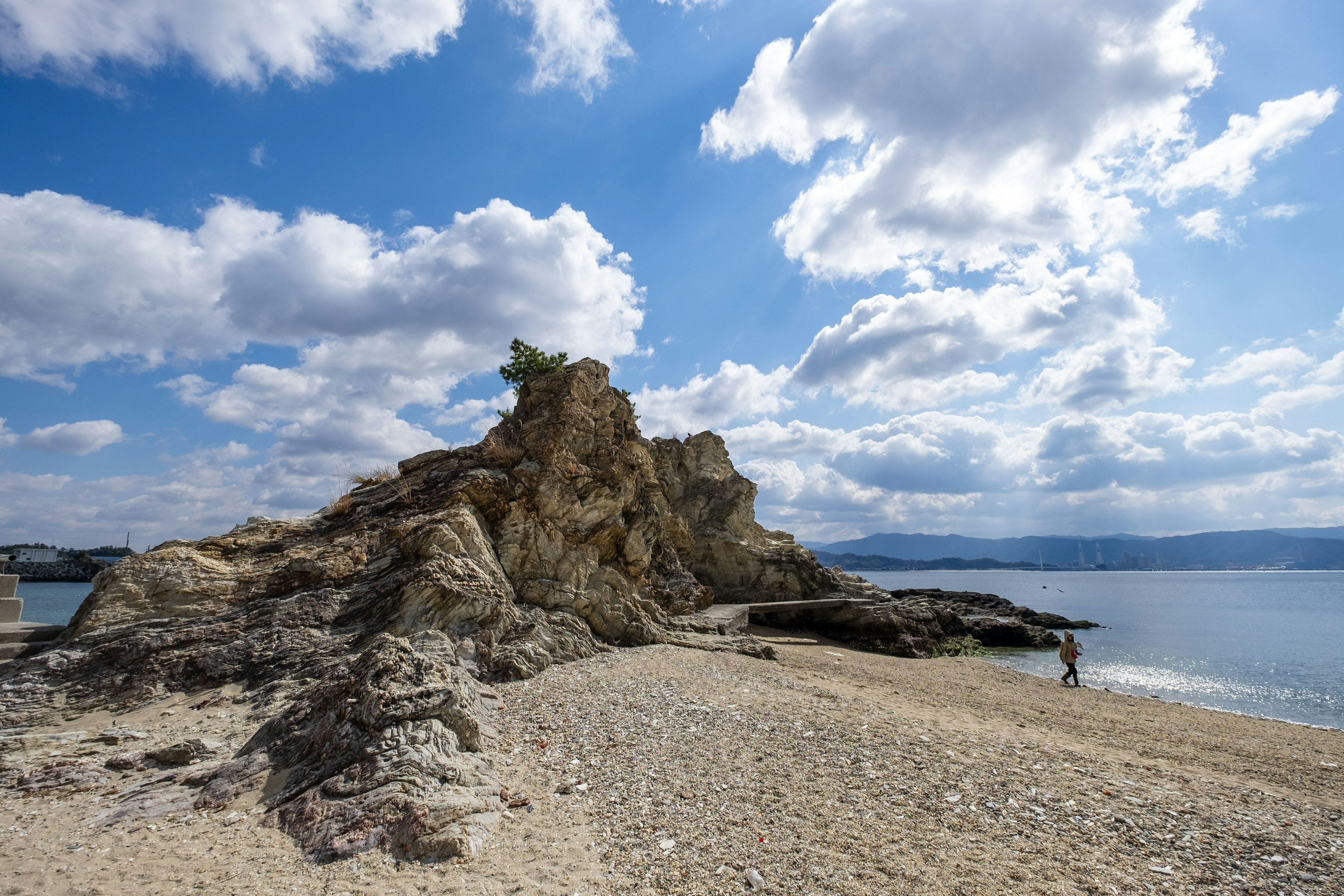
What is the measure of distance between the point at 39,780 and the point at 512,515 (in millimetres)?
10049

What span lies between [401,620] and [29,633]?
267 inches

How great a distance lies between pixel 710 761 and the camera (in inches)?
306

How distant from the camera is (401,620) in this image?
1156cm

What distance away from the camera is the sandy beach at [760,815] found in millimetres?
5227

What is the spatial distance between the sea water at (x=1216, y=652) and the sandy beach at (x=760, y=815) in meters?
13.7

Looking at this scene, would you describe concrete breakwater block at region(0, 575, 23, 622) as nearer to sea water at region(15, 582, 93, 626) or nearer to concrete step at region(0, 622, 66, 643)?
concrete step at region(0, 622, 66, 643)

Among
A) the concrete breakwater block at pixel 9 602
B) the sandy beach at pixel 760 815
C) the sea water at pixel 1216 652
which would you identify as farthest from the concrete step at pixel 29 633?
the sea water at pixel 1216 652

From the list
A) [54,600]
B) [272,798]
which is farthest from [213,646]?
[54,600]

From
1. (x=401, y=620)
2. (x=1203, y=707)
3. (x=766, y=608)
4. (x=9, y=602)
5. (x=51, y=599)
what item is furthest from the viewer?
(x=51, y=599)

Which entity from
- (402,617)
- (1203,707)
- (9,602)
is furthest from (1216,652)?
(9,602)

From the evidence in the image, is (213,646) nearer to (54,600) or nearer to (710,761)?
(710,761)

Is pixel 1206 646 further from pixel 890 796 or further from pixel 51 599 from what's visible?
pixel 51 599

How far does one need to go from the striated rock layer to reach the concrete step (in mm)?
1545

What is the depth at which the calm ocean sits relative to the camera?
2238 cm
